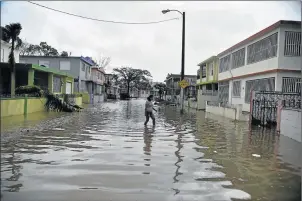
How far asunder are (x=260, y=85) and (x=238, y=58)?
581 centimetres

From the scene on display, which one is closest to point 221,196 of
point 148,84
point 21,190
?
point 21,190

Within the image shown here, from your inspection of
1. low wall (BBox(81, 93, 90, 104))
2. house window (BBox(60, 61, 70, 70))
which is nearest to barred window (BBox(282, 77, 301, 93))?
house window (BBox(60, 61, 70, 70))

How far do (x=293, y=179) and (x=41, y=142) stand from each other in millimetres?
6748

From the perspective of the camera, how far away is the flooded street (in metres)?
5.41

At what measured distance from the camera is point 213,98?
36219 millimetres

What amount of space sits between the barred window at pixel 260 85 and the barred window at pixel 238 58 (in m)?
2.20

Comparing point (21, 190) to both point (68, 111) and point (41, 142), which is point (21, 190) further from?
point (68, 111)

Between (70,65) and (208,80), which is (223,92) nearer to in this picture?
(208,80)

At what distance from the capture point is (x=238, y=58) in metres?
28.1

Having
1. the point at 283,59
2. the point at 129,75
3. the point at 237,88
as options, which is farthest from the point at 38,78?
the point at 129,75

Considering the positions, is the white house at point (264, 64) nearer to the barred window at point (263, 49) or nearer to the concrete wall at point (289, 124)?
the barred window at point (263, 49)

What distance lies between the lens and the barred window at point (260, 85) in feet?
68.8

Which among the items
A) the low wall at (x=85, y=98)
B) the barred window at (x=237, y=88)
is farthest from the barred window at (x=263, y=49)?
the low wall at (x=85, y=98)

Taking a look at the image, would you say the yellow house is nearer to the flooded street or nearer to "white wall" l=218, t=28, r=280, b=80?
"white wall" l=218, t=28, r=280, b=80
